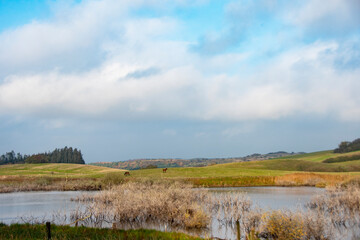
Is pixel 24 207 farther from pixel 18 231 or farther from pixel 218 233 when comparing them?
pixel 218 233

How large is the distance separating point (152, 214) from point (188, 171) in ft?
141

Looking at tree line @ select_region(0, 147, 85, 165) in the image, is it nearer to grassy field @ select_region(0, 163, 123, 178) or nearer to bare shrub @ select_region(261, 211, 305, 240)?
grassy field @ select_region(0, 163, 123, 178)

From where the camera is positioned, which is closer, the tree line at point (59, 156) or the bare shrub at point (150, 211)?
the bare shrub at point (150, 211)

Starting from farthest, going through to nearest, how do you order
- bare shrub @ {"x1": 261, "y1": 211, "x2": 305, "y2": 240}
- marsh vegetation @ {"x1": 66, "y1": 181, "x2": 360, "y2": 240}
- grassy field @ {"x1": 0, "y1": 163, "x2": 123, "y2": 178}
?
grassy field @ {"x1": 0, "y1": 163, "x2": 123, "y2": 178}, marsh vegetation @ {"x1": 66, "y1": 181, "x2": 360, "y2": 240}, bare shrub @ {"x1": 261, "y1": 211, "x2": 305, "y2": 240}

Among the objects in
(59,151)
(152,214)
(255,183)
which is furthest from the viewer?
(59,151)

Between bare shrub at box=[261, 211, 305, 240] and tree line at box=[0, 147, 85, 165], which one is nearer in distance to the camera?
bare shrub at box=[261, 211, 305, 240]

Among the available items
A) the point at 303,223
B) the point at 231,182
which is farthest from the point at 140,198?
the point at 231,182

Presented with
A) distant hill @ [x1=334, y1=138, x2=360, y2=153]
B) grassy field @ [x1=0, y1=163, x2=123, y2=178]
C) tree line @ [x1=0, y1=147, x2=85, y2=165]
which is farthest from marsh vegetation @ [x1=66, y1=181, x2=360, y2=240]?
tree line @ [x1=0, y1=147, x2=85, y2=165]

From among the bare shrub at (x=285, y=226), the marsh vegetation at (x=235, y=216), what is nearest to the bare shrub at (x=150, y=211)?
the marsh vegetation at (x=235, y=216)

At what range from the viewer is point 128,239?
46.2ft

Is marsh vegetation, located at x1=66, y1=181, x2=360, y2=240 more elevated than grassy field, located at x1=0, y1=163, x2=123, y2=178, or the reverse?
grassy field, located at x1=0, y1=163, x2=123, y2=178

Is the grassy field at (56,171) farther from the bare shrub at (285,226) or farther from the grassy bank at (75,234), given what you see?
the bare shrub at (285,226)

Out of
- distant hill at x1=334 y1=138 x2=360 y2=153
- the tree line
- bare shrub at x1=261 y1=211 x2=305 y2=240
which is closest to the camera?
bare shrub at x1=261 y1=211 x2=305 y2=240

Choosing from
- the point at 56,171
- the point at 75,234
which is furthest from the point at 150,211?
the point at 56,171
